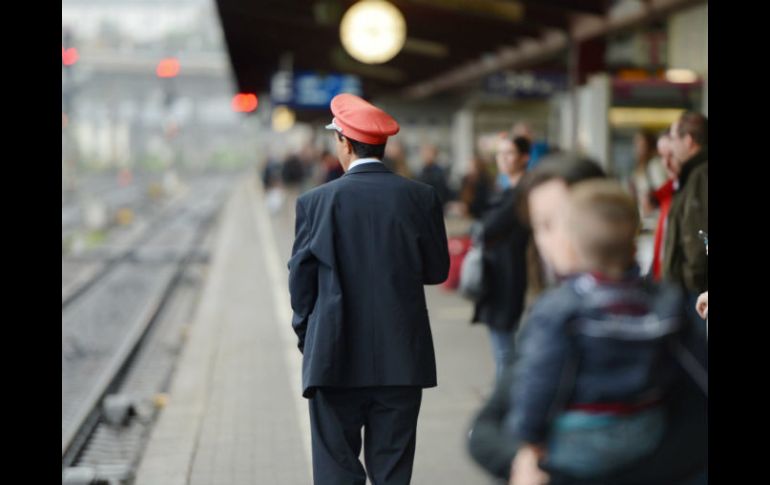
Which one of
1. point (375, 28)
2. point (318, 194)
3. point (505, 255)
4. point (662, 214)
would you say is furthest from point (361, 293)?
point (375, 28)

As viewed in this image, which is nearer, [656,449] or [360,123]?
[656,449]

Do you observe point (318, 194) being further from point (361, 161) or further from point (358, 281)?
point (358, 281)

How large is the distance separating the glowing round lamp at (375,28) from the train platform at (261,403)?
2666 mm

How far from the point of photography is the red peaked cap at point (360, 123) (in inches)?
155

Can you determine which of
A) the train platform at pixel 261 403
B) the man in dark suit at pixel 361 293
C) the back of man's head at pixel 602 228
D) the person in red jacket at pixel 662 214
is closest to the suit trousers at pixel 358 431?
the man in dark suit at pixel 361 293

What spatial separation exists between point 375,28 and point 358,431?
25.0 feet

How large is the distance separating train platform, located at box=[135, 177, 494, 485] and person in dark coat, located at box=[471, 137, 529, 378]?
70 centimetres

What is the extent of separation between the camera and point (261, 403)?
7.48 metres

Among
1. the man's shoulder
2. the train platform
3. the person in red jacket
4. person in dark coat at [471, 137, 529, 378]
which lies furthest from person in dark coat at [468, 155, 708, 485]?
person in dark coat at [471, 137, 529, 378]

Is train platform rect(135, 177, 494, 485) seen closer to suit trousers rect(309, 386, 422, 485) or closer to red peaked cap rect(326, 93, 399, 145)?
suit trousers rect(309, 386, 422, 485)

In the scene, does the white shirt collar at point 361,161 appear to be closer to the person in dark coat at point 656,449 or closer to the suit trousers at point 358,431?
the suit trousers at point 358,431

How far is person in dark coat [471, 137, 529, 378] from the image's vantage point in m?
5.84
